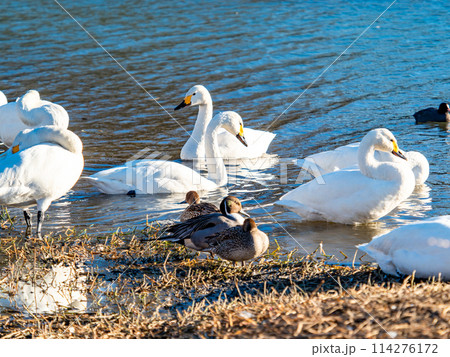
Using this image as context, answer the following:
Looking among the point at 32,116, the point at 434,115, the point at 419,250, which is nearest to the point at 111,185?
the point at 32,116

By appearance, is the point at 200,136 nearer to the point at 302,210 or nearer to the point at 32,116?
the point at 32,116

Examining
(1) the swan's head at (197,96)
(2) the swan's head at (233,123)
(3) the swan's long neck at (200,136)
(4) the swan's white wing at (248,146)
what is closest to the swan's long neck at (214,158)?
(2) the swan's head at (233,123)

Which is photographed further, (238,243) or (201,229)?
(201,229)

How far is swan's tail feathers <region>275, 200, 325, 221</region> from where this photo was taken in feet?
23.8

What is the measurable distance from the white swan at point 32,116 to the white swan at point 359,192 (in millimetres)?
3582

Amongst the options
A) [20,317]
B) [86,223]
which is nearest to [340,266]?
[20,317]

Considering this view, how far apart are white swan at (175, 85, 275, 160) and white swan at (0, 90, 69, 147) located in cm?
190

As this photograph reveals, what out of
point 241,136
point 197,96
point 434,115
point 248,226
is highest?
point 248,226

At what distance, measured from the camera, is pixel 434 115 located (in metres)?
11.3

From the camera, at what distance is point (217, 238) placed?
5547 millimetres

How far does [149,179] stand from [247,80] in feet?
21.6

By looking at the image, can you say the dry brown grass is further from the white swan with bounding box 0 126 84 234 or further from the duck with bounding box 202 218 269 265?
the white swan with bounding box 0 126 84 234

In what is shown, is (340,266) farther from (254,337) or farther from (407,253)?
(254,337)
